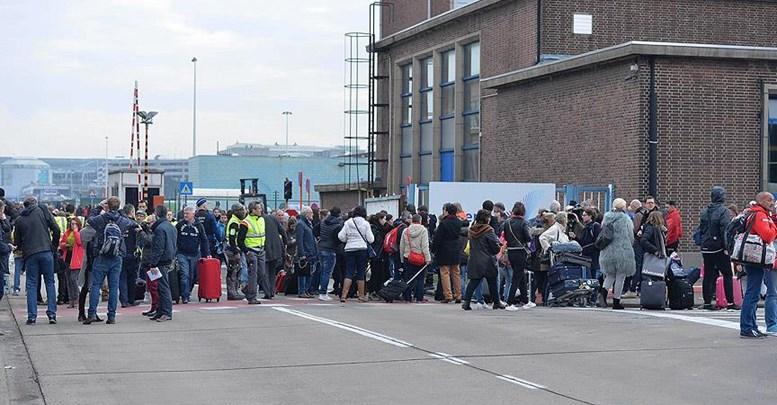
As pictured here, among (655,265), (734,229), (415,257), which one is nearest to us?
(734,229)

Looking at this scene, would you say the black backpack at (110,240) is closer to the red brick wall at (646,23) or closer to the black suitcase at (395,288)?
the black suitcase at (395,288)

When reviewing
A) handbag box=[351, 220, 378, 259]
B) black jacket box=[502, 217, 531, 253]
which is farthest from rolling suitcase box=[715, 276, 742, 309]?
handbag box=[351, 220, 378, 259]

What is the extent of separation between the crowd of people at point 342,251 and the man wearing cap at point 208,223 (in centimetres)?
4

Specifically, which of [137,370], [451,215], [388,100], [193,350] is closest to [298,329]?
[193,350]

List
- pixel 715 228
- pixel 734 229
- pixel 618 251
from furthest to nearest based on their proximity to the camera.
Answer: pixel 618 251 → pixel 715 228 → pixel 734 229

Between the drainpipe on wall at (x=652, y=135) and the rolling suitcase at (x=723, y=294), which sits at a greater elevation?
the drainpipe on wall at (x=652, y=135)

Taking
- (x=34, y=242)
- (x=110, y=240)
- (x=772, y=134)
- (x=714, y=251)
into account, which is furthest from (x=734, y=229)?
(x=772, y=134)

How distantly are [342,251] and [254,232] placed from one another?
1.95 meters

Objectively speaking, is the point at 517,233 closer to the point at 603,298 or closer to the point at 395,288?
the point at 603,298

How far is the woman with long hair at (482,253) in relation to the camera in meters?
18.6

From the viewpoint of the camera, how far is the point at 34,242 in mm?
16500

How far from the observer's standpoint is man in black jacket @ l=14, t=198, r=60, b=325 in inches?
650

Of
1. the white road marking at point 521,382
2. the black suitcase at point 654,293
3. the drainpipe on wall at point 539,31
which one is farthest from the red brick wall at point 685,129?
the white road marking at point 521,382

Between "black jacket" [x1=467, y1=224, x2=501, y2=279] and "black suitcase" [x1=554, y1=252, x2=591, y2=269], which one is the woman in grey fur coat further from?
"black jacket" [x1=467, y1=224, x2=501, y2=279]
